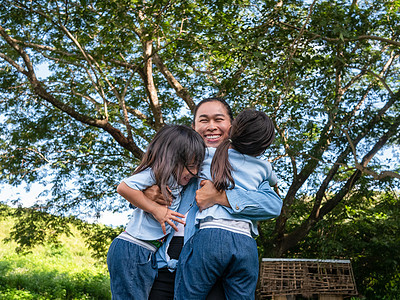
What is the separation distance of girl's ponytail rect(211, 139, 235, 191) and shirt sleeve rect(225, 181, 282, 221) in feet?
0.11

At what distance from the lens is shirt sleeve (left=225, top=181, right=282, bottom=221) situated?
1.67m

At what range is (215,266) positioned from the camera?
1594 mm

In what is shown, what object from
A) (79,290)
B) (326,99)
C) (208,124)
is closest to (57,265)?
(79,290)

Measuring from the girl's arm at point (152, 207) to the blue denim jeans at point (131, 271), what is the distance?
13cm

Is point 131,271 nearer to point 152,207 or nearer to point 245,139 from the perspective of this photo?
point 152,207

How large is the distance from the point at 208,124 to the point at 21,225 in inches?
278

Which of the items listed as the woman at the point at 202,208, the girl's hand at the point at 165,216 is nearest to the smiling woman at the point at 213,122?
the woman at the point at 202,208

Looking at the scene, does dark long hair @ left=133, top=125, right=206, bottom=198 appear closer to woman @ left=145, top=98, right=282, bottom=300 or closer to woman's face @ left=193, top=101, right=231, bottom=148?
woman @ left=145, top=98, right=282, bottom=300

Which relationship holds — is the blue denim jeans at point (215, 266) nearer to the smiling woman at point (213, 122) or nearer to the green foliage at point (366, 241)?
the smiling woman at point (213, 122)

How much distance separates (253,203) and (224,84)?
4466 mm

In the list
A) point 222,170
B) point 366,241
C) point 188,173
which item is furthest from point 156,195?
point 366,241

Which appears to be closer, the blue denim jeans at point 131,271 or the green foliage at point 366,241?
the blue denim jeans at point 131,271

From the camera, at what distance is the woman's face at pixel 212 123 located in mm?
2080

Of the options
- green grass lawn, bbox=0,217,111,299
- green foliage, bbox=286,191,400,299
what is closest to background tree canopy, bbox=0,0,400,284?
green foliage, bbox=286,191,400,299
